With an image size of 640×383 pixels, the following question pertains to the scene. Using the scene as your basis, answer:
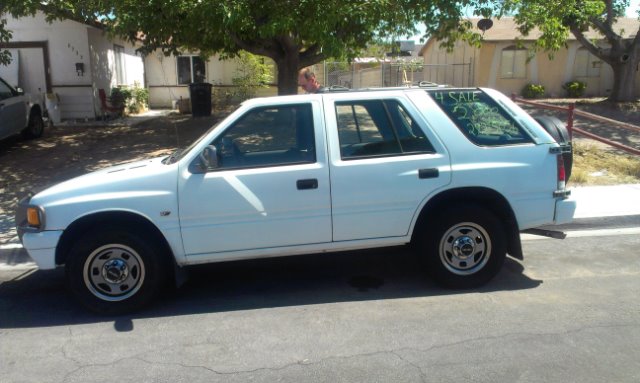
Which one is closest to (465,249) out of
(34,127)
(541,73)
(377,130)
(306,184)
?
(377,130)

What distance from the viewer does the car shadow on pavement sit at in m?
4.68

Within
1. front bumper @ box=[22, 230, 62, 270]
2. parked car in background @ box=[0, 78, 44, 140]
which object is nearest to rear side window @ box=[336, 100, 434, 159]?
front bumper @ box=[22, 230, 62, 270]

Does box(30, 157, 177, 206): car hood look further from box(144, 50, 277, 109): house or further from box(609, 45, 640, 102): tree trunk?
box(609, 45, 640, 102): tree trunk

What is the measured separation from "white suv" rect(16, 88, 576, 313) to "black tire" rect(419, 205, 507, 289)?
1 centimetres

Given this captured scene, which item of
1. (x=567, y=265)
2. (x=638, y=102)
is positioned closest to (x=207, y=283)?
(x=567, y=265)

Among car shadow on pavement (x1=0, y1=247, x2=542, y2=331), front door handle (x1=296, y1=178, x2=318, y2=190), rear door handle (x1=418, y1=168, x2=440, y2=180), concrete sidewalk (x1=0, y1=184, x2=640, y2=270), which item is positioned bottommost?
car shadow on pavement (x1=0, y1=247, x2=542, y2=331)

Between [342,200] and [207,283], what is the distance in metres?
1.69

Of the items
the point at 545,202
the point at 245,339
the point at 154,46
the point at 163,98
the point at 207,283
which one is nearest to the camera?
the point at 245,339

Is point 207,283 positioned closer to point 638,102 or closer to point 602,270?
point 602,270

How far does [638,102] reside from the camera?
2050 centimetres

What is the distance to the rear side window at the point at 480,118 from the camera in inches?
191

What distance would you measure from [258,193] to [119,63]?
53.1 feet

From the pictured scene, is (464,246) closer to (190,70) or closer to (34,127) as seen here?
(34,127)

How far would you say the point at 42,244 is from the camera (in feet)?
14.4
